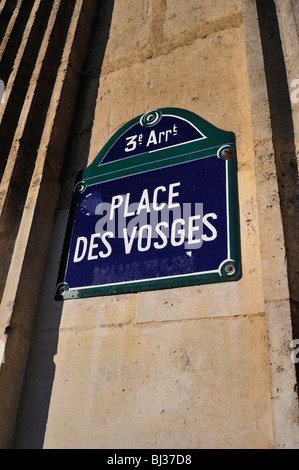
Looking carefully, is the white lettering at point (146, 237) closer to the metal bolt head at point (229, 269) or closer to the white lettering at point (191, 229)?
the white lettering at point (191, 229)

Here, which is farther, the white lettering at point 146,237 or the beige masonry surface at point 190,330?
the white lettering at point 146,237

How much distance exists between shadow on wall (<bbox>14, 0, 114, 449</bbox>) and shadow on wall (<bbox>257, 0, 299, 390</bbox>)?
1.27 meters

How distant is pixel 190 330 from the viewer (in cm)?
181

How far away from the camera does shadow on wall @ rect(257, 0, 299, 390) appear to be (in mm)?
1638

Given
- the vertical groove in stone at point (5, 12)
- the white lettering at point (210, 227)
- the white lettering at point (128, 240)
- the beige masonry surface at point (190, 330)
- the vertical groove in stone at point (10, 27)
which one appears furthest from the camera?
the vertical groove in stone at point (5, 12)

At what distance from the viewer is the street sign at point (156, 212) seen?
1.92 meters

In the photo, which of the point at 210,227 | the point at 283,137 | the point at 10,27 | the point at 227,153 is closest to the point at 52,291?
the point at 210,227

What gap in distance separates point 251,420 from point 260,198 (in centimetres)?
94

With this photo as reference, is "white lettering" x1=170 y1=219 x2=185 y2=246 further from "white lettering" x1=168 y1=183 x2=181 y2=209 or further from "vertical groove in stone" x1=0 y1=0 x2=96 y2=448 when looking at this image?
"vertical groove in stone" x1=0 y1=0 x2=96 y2=448

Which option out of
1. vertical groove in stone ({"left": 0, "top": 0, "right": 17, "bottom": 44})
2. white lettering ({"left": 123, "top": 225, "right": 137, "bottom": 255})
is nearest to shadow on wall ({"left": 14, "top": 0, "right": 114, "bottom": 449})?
white lettering ({"left": 123, "top": 225, "right": 137, "bottom": 255})

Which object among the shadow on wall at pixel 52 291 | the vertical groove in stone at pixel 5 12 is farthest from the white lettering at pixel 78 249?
the vertical groove in stone at pixel 5 12

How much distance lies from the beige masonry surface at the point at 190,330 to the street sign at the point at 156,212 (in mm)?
74
